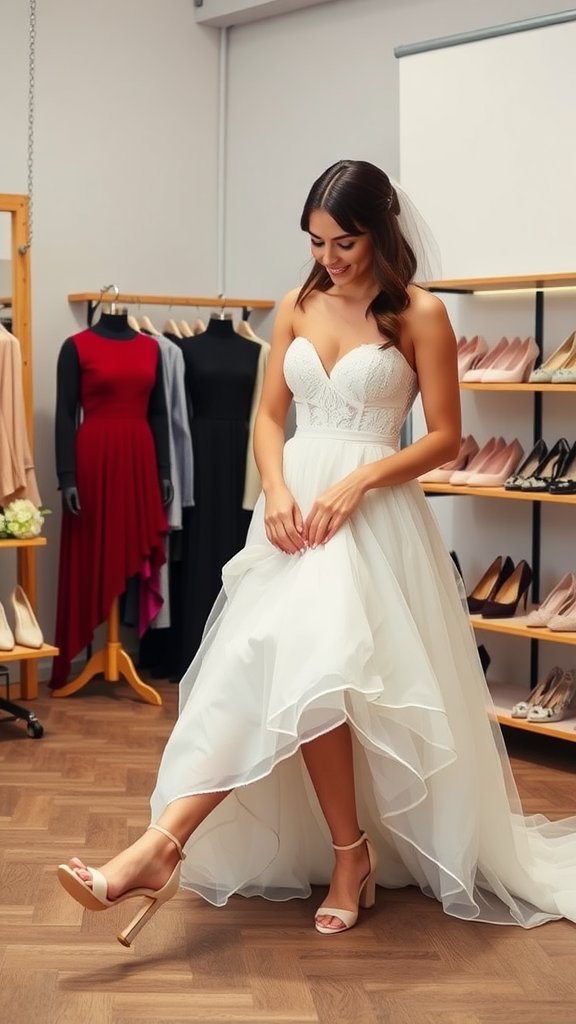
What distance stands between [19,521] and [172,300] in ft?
4.48

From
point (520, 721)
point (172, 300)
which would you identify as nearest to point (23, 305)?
point (172, 300)

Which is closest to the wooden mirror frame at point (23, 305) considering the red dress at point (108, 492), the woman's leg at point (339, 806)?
the red dress at point (108, 492)

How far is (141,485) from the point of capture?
5.19 metres

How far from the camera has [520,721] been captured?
4328 millimetres

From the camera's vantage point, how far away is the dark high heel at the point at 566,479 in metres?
4.22

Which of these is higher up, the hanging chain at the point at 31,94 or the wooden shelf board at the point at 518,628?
the hanging chain at the point at 31,94

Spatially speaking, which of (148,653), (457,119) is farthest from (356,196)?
(148,653)

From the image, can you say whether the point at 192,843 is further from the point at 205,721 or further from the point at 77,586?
the point at 77,586

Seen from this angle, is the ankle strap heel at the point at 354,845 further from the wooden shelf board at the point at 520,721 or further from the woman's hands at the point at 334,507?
the wooden shelf board at the point at 520,721

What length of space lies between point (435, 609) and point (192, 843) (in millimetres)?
763

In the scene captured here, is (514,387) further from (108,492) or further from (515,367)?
(108,492)

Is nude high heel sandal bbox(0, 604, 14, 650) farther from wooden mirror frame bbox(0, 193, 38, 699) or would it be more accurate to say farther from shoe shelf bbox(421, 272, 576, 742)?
shoe shelf bbox(421, 272, 576, 742)

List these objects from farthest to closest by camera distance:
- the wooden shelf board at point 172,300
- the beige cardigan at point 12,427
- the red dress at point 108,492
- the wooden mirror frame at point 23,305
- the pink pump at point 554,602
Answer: the wooden shelf board at point 172,300 → the red dress at point 108,492 → the wooden mirror frame at point 23,305 → the beige cardigan at point 12,427 → the pink pump at point 554,602

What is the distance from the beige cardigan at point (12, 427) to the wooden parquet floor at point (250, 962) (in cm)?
156
